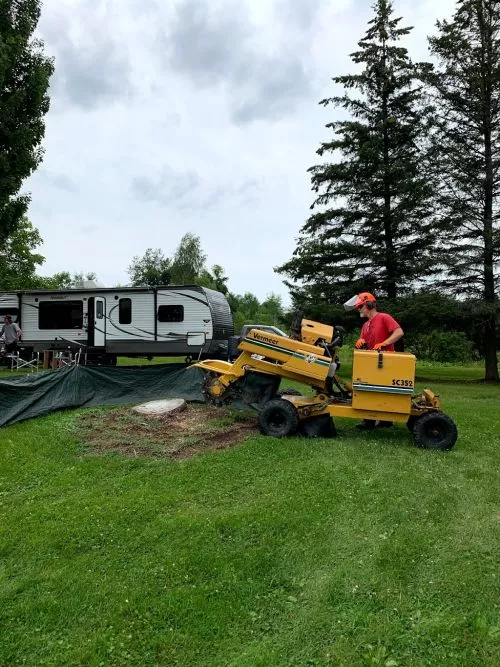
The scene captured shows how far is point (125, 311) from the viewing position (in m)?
16.7

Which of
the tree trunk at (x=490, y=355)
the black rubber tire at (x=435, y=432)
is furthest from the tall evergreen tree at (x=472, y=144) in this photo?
the black rubber tire at (x=435, y=432)

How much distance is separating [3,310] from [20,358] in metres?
1.86

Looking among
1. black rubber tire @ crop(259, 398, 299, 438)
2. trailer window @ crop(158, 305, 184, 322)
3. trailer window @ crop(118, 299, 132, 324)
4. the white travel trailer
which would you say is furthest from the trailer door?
black rubber tire @ crop(259, 398, 299, 438)

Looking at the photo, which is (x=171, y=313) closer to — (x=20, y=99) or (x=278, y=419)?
(x=20, y=99)

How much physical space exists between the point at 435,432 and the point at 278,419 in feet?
6.56

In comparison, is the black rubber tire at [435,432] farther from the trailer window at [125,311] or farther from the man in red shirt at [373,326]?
the trailer window at [125,311]

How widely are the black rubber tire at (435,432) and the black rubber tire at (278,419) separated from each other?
155 centimetres

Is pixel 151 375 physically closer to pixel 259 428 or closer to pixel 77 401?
pixel 77 401

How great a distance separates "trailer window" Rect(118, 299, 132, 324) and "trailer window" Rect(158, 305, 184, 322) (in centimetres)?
103

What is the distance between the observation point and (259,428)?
712 cm

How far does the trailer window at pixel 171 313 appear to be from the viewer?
53.6 feet

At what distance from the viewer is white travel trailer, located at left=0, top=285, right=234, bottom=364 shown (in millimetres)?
16266

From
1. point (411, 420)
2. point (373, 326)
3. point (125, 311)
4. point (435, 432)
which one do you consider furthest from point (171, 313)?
point (435, 432)

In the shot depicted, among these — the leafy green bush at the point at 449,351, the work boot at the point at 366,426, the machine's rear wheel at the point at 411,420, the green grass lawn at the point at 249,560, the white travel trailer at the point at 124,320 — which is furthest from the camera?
the leafy green bush at the point at 449,351
